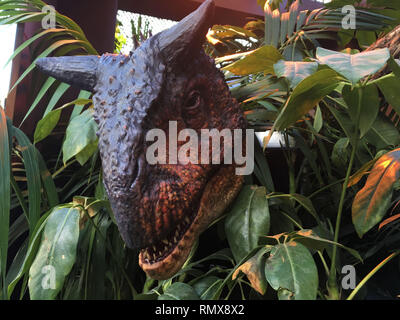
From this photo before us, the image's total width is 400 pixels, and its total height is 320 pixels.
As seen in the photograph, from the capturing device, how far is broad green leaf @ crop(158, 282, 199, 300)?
2.50 ft

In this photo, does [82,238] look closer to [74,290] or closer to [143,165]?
[74,290]

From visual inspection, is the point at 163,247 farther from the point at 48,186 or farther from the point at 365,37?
the point at 365,37

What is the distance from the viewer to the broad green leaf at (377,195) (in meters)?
0.67

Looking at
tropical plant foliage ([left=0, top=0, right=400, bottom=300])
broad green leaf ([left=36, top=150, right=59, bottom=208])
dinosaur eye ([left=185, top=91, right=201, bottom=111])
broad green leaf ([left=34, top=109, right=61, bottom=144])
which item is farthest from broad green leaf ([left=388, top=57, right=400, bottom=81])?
broad green leaf ([left=36, top=150, right=59, bottom=208])

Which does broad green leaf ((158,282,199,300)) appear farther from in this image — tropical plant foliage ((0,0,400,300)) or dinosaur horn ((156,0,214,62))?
dinosaur horn ((156,0,214,62))

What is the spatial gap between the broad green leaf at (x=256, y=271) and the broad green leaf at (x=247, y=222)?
9cm

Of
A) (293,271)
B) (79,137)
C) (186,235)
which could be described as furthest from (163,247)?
(79,137)

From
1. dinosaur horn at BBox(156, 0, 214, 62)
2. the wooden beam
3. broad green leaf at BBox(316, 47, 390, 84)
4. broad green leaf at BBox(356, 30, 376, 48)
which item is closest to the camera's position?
broad green leaf at BBox(316, 47, 390, 84)

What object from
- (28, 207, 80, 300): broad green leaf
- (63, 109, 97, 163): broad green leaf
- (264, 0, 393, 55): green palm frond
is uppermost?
(264, 0, 393, 55): green palm frond

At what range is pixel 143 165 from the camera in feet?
2.33

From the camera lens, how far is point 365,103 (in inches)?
28.3

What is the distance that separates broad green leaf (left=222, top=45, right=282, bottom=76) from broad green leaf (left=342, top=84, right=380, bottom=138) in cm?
20
